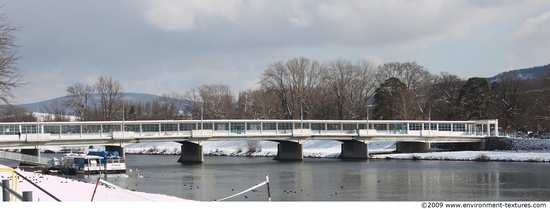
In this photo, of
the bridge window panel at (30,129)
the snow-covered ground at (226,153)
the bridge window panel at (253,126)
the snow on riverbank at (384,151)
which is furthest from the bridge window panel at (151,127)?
the snow-covered ground at (226,153)

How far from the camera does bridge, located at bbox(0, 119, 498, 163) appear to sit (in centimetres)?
7788

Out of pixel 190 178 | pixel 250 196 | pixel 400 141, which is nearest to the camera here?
pixel 250 196

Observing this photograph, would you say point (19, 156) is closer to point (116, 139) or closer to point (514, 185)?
point (116, 139)

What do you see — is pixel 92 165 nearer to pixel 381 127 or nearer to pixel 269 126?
pixel 269 126

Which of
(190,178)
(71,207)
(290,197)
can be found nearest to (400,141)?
(190,178)

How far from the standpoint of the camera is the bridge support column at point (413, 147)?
95.5 meters

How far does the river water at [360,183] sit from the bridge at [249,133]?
14082 mm

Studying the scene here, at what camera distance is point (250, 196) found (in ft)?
130

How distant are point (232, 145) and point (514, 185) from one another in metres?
67.8

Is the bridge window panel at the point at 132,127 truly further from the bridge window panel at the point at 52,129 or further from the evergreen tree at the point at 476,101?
the evergreen tree at the point at 476,101

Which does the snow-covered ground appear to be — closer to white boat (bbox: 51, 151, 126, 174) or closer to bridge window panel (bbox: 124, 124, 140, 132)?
white boat (bbox: 51, 151, 126, 174)

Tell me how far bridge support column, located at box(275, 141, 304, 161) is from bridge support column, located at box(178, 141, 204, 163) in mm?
11475

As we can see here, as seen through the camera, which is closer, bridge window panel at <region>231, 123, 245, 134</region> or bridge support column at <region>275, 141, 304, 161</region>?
bridge window panel at <region>231, 123, 245, 134</region>

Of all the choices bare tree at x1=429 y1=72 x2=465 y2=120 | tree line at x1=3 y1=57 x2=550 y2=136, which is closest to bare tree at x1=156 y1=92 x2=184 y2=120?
tree line at x1=3 y1=57 x2=550 y2=136
